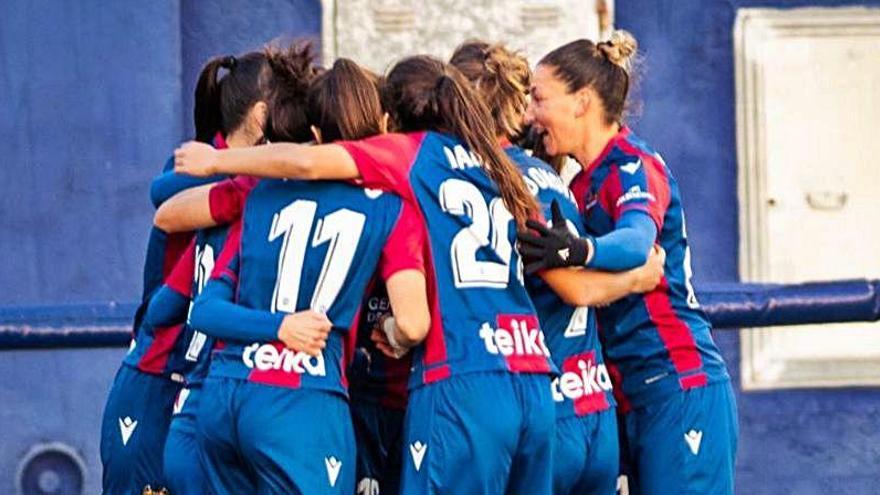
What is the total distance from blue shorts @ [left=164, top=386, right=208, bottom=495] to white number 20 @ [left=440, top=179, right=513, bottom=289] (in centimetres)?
82

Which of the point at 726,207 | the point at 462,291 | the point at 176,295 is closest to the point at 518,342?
the point at 462,291

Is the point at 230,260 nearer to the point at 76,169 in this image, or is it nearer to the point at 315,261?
the point at 315,261

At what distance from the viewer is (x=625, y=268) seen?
664cm

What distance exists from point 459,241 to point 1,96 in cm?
389

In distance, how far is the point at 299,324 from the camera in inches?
249

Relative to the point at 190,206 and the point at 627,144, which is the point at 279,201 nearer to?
the point at 190,206

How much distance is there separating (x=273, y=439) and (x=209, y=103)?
4.08ft

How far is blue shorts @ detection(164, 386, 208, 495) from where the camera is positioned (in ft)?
22.0

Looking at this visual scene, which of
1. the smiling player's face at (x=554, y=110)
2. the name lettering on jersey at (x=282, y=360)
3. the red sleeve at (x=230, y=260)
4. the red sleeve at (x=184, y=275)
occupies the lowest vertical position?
the name lettering on jersey at (x=282, y=360)

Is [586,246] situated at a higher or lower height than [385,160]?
lower

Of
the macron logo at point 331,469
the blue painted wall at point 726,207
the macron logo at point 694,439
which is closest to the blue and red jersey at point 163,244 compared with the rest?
the macron logo at point 331,469

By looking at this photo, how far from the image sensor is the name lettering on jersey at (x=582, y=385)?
675cm

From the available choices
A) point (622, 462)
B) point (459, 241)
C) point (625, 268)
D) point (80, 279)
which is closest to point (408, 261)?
point (459, 241)

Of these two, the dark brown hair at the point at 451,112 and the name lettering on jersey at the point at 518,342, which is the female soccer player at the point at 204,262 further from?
the name lettering on jersey at the point at 518,342
